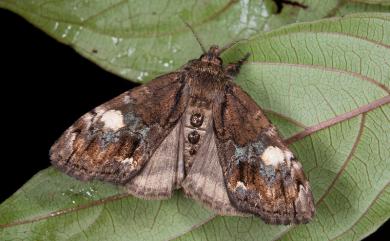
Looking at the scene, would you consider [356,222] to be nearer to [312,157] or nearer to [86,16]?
[312,157]

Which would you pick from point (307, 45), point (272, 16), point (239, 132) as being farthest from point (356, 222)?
point (272, 16)

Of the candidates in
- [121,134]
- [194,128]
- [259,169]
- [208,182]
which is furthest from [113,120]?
[259,169]

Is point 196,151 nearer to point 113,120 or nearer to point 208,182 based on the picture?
point 208,182

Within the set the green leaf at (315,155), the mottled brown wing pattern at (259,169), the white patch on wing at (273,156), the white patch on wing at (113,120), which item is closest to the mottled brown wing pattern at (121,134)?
the white patch on wing at (113,120)

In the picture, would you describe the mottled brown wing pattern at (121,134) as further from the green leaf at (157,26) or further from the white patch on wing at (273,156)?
the white patch on wing at (273,156)

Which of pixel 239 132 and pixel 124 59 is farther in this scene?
pixel 124 59

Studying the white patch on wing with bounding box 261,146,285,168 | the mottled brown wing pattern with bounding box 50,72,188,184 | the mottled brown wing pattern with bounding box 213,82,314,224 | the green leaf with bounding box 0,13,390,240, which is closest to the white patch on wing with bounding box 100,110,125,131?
the mottled brown wing pattern with bounding box 50,72,188,184

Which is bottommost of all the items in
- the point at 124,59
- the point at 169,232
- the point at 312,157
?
the point at 169,232
